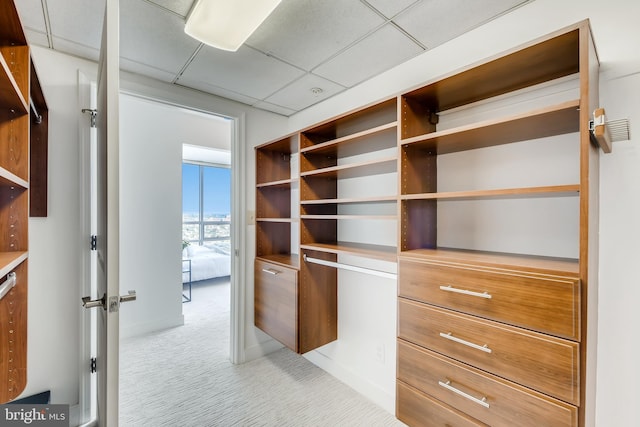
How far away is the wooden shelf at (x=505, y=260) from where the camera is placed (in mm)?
1046

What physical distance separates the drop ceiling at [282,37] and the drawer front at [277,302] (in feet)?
4.74

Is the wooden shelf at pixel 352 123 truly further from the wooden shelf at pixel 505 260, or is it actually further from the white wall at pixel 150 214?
the white wall at pixel 150 214

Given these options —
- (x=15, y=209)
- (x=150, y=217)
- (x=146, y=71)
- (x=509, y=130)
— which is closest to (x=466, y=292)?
(x=509, y=130)

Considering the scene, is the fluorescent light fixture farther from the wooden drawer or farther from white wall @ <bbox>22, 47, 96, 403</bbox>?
the wooden drawer

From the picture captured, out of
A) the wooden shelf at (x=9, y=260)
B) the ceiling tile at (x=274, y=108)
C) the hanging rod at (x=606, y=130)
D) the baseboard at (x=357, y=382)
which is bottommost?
the baseboard at (x=357, y=382)

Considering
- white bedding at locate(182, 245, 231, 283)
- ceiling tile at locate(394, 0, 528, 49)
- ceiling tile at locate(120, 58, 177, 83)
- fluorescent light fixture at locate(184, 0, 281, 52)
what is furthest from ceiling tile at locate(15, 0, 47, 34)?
white bedding at locate(182, 245, 231, 283)

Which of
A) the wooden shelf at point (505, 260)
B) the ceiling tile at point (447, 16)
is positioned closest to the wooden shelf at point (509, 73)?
the ceiling tile at point (447, 16)

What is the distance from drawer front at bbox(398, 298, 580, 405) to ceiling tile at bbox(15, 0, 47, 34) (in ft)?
7.41

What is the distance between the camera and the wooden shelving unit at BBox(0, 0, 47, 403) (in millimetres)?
1236

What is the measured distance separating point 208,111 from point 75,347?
75.7 inches

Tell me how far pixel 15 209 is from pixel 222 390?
176cm

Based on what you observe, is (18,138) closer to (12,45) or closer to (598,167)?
(12,45)

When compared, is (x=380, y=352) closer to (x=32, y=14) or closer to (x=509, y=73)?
(x=509, y=73)

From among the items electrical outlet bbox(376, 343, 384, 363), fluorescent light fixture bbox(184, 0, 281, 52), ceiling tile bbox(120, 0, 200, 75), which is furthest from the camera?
electrical outlet bbox(376, 343, 384, 363)
